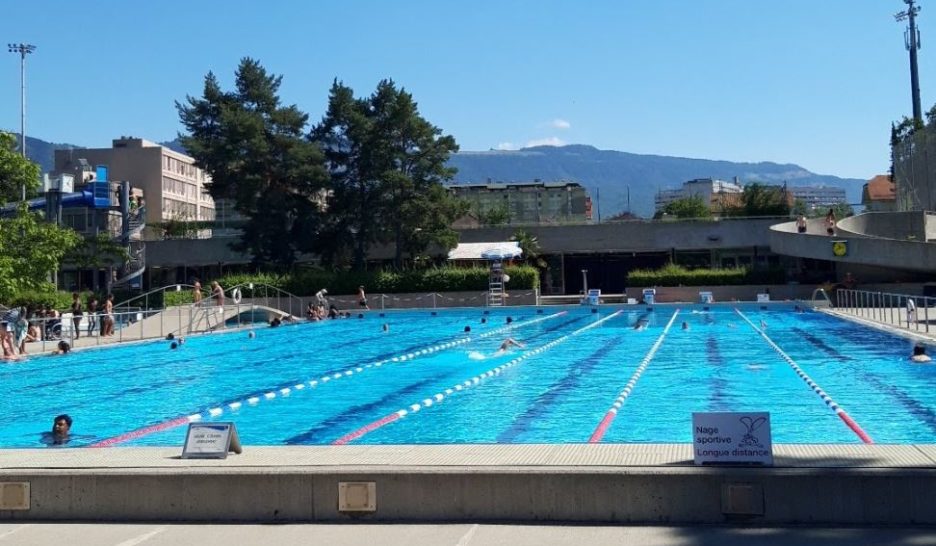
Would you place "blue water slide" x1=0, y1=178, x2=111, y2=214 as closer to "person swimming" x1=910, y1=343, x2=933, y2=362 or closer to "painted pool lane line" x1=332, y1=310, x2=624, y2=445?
"painted pool lane line" x1=332, y1=310, x2=624, y2=445

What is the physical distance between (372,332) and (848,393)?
1842cm

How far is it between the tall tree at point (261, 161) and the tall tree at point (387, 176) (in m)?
1.43

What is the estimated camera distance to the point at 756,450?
5.81 m

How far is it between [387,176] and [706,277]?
15972 millimetres

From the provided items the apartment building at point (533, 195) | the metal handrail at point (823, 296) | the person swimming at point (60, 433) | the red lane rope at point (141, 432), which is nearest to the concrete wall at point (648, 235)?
the metal handrail at point (823, 296)

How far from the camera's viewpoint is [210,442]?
661cm

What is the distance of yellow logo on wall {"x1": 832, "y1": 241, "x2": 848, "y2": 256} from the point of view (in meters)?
35.8

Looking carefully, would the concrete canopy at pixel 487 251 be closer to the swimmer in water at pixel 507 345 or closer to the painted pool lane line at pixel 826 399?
the swimmer in water at pixel 507 345

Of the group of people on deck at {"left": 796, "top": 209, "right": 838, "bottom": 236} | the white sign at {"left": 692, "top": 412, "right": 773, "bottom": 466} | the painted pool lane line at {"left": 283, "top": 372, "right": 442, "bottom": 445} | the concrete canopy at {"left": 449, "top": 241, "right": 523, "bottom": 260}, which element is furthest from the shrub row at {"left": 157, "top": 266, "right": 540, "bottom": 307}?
the white sign at {"left": 692, "top": 412, "right": 773, "bottom": 466}

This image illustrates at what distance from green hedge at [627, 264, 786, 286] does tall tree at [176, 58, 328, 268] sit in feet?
55.0

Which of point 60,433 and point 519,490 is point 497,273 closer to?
point 60,433

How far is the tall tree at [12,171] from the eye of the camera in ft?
72.4

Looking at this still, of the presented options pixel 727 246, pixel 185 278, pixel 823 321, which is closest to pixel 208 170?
pixel 185 278

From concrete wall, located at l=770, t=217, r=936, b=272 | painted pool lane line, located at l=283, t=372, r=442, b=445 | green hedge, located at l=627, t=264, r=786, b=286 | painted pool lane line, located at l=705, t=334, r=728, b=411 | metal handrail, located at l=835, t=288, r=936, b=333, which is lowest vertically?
painted pool lane line, located at l=283, t=372, r=442, b=445
